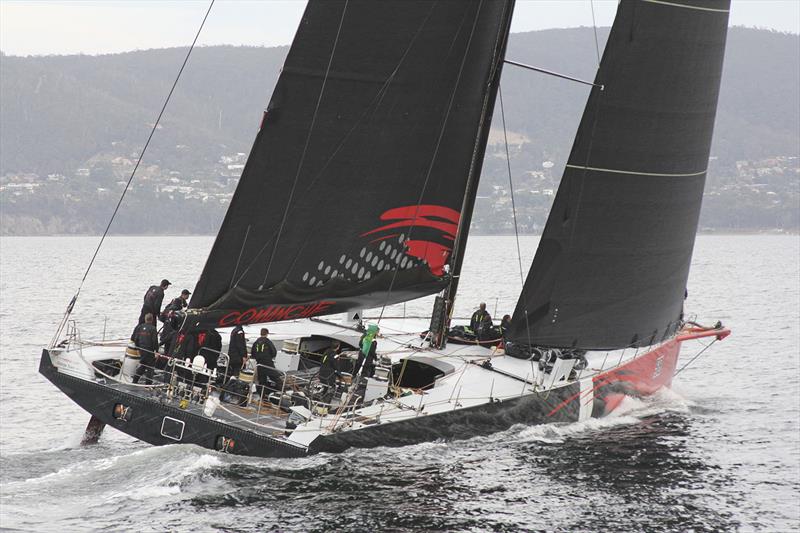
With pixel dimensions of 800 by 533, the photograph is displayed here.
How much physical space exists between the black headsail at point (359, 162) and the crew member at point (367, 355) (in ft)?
2.48

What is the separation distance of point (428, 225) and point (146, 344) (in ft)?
15.9

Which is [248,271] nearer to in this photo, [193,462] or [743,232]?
[193,462]

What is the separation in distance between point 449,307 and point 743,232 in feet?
441

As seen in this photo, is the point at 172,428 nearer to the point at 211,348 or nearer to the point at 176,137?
the point at 211,348

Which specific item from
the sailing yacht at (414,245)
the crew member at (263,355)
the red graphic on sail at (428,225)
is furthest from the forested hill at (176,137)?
the crew member at (263,355)

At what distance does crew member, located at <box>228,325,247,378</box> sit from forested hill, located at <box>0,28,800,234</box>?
116209mm

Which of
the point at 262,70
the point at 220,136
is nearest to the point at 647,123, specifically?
the point at 220,136

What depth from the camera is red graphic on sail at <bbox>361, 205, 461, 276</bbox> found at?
54.0 ft

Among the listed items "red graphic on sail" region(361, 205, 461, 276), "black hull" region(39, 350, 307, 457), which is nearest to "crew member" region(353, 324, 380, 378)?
"red graphic on sail" region(361, 205, 461, 276)

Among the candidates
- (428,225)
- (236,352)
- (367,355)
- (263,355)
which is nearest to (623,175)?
(428,225)

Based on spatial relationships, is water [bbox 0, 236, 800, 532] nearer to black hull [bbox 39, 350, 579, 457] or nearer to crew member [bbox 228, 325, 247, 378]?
black hull [bbox 39, 350, 579, 457]

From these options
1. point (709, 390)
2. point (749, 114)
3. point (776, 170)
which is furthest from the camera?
point (749, 114)

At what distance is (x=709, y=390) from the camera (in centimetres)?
2528

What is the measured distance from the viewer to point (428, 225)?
56.1 feet
